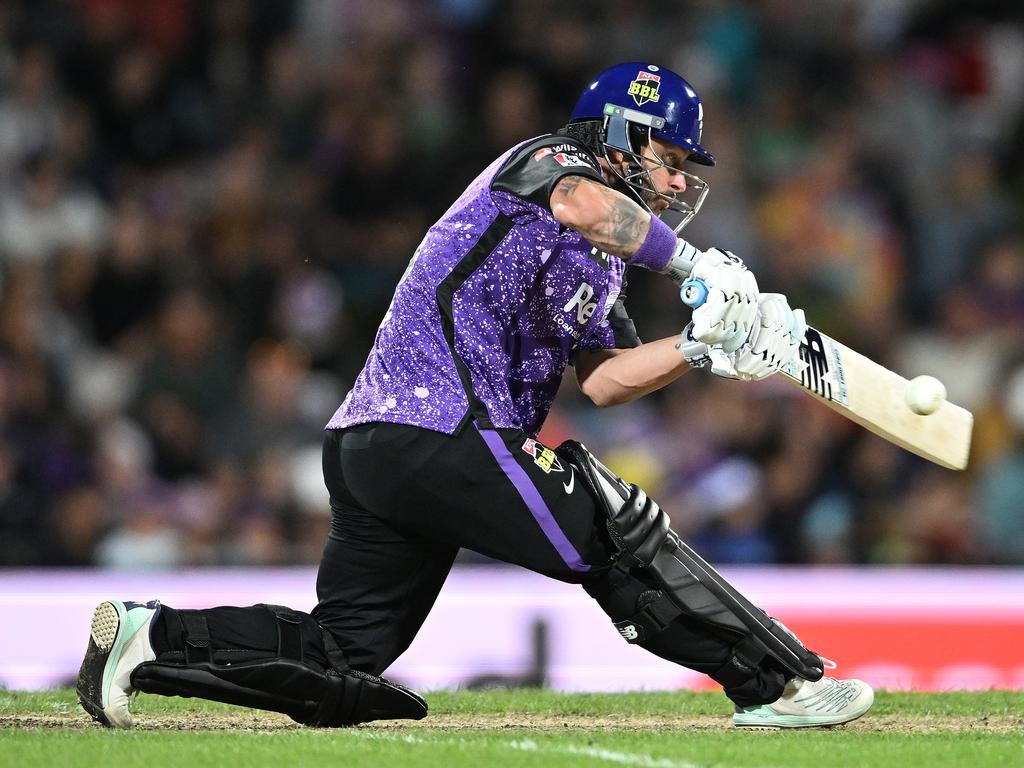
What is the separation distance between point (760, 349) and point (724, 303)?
27cm

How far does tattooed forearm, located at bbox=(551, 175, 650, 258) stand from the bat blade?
2.80 feet

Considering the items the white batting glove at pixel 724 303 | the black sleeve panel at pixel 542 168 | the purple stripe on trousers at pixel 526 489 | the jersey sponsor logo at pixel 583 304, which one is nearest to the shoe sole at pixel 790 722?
the purple stripe on trousers at pixel 526 489

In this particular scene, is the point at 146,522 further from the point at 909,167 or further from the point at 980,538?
the point at 909,167

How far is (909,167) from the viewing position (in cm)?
1105

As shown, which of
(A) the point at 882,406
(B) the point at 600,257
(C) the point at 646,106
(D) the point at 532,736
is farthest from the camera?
(A) the point at 882,406

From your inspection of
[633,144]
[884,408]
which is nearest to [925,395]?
[884,408]

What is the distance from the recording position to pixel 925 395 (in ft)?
17.1

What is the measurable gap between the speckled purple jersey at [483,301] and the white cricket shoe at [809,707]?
119 centimetres

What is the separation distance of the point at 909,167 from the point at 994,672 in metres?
4.31

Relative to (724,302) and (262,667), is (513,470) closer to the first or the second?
(724,302)

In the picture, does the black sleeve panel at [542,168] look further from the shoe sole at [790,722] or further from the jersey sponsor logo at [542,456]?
the shoe sole at [790,722]

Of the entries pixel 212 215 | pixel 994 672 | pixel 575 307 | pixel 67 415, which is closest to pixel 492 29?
pixel 212 215

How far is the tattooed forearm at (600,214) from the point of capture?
4.63m

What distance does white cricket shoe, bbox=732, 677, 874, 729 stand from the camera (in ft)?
16.9
